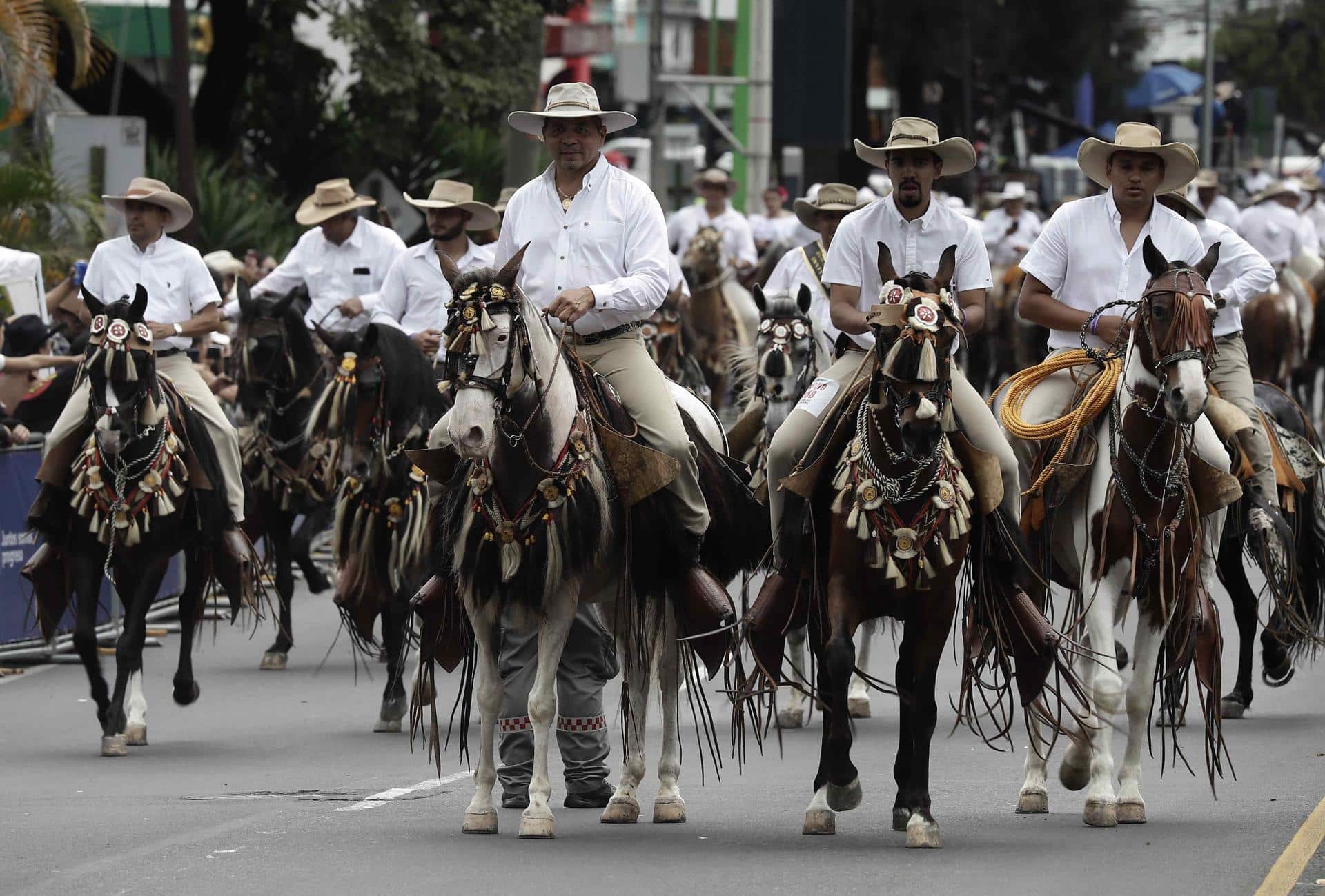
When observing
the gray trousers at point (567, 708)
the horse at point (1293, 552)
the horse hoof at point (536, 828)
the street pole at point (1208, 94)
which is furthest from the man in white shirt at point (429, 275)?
the street pole at point (1208, 94)

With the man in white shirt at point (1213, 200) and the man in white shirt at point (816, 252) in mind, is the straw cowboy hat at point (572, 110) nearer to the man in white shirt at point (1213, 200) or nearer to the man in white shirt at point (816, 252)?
the man in white shirt at point (816, 252)

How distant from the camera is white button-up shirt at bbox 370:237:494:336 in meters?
14.2

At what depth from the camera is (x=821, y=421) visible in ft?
31.2

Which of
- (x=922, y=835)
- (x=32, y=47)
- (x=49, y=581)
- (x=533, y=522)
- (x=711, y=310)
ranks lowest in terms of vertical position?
(x=922, y=835)

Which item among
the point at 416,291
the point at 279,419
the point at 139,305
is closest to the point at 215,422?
the point at 139,305

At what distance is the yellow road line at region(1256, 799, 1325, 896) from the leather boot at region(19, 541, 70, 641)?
6.71 metres

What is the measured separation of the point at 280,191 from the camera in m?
32.6

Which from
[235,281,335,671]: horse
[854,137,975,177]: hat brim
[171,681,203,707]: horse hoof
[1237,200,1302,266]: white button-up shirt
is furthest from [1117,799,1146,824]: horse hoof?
[1237,200,1302,266]: white button-up shirt

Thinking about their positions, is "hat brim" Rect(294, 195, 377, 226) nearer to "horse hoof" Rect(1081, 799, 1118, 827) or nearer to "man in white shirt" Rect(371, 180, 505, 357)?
"man in white shirt" Rect(371, 180, 505, 357)

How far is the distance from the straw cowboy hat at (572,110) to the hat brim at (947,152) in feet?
3.54

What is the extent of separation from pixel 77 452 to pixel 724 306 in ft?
40.2

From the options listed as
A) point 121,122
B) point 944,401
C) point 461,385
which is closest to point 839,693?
point 944,401

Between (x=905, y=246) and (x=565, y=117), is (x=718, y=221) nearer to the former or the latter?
(x=565, y=117)

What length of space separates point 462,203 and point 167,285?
209 centimetres
